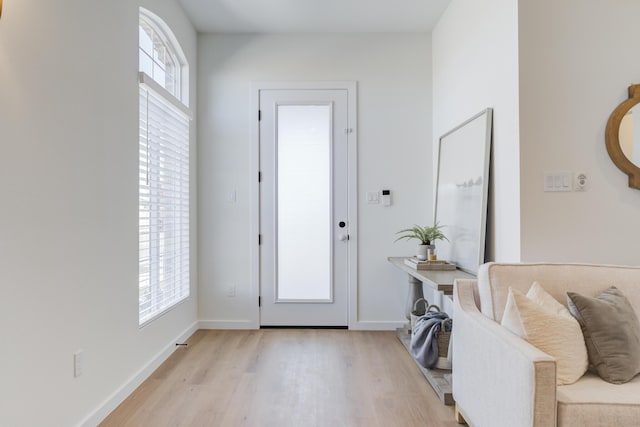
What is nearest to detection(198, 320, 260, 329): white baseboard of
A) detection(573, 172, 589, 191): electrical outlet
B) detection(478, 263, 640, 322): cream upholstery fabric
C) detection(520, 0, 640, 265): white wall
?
detection(478, 263, 640, 322): cream upholstery fabric

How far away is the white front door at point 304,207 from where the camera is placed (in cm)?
379

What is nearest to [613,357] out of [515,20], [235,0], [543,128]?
[543,128]

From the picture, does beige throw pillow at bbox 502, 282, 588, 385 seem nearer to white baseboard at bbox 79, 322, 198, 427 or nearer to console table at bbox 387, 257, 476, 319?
console table at bbox 387, 257, 476, 319

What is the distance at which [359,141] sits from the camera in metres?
3.80

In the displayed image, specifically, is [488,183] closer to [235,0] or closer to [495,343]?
[495,343]

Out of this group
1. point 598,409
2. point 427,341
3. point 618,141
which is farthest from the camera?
point 427,341

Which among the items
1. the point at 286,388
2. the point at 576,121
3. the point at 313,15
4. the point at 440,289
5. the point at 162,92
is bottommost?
the point at 286,388

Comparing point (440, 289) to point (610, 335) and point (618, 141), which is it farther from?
point (618, 141)

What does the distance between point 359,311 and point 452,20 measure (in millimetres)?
2596

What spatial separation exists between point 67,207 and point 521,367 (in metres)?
1.99

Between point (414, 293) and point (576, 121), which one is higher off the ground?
point (576, 121)

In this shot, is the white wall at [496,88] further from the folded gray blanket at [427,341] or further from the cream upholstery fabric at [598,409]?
the cream upholstery fabric at [598,409]

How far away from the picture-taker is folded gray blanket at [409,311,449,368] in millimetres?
2596

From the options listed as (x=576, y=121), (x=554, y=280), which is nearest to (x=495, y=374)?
(x=554, y=280)
